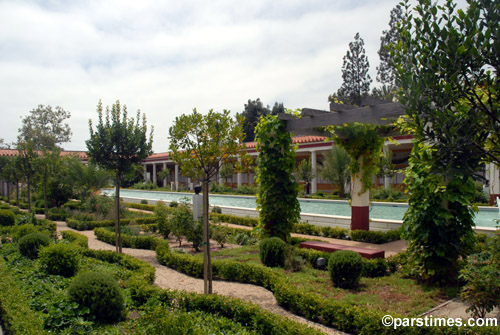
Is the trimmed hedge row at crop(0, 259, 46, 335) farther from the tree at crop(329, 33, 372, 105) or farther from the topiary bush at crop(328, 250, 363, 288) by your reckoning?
the tree at crop(329, 33, 372, 105)

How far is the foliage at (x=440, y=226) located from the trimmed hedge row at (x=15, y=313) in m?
5.33

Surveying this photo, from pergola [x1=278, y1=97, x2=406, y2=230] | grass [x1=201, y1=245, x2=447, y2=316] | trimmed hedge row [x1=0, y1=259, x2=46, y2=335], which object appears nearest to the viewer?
trimmed hedge row [x1=0, y1=259, x2=46, y2=335]

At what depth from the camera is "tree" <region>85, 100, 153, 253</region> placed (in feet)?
27.7

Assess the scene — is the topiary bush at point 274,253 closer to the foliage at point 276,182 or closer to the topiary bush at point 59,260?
the foliage at point 276,182

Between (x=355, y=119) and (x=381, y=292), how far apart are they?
367 cm

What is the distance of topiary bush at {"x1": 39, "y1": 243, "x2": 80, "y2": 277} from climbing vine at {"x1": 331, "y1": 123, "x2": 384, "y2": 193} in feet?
23.0

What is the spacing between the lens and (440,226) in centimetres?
561

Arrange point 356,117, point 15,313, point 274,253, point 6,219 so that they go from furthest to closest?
point 6,219, point 356,117, point 274,253, point 15,313

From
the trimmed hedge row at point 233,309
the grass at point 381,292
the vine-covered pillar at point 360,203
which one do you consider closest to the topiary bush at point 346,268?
the grass at point 381,292

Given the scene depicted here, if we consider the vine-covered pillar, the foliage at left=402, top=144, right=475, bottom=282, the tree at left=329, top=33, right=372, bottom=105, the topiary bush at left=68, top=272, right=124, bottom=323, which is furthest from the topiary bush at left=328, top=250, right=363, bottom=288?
the tree at left=329, top=33, right=372, bottom=105

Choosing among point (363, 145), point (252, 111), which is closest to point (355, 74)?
point (252, 111)

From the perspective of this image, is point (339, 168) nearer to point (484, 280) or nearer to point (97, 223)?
point (97, 223)

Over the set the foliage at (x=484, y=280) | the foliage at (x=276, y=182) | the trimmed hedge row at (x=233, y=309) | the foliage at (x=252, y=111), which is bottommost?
the trimmed hedge row at (x=233, y=309)

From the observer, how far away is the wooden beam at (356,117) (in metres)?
6.99
